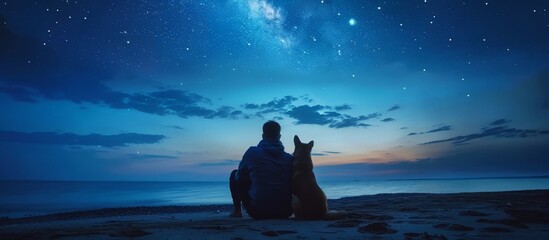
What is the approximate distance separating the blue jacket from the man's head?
0.17 meters

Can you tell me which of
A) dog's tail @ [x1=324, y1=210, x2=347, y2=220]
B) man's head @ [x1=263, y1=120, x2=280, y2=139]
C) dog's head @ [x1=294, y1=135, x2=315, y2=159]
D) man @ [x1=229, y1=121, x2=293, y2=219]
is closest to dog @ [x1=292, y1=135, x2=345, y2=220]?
dog's tail @ [x1=324, y1=210, x2=347, y2=220]

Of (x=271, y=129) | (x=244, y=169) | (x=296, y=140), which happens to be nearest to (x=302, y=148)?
(x=296, y=140)

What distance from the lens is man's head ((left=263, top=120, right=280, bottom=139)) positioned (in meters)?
4.59

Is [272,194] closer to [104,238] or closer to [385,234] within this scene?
[385,234]

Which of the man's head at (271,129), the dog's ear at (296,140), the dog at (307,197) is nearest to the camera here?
the dog at (307,197)

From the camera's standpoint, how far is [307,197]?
13.3ft

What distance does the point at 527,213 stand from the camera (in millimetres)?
4258

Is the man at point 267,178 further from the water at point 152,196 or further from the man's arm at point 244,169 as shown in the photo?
the water at point 152,196

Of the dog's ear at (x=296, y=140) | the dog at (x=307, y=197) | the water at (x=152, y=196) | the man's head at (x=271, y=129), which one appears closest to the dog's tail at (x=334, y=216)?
the dog at (x=307, y=197)

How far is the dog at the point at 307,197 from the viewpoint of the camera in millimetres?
4023

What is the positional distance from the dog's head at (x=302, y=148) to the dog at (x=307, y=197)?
107 mm

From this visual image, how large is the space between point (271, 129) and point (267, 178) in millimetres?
773

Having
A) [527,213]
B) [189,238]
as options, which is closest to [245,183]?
[189,238]

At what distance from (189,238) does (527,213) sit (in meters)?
4.69
